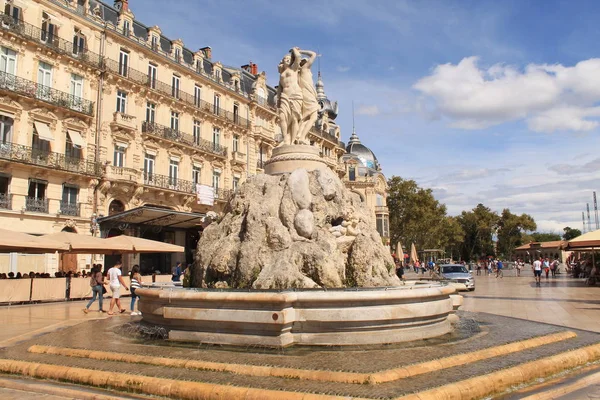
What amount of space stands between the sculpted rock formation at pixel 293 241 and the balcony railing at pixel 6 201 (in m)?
17.0

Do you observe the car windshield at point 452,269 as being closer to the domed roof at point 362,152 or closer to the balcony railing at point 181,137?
the balcony railing at point 181,137

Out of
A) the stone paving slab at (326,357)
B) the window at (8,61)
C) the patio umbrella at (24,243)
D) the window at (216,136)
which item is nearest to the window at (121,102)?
the window at (8,61)

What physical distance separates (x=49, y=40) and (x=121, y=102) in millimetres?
5214

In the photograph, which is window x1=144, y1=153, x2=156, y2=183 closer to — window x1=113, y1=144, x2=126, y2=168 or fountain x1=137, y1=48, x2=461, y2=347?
window x1=113, y1=144, x2=126, y2=168

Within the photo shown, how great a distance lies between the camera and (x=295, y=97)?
12.6 meters

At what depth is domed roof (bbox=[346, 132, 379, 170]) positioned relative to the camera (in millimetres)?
65812

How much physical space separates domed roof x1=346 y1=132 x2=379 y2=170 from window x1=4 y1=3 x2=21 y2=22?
4657cm

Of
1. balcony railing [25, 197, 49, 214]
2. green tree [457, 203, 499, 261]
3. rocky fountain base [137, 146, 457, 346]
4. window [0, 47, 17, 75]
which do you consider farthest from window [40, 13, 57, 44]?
green tree [457, 203, 499, 261]

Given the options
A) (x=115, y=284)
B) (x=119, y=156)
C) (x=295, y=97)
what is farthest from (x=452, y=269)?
(x=119, y=156)

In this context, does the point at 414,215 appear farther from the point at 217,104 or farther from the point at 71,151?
the point at 71,151

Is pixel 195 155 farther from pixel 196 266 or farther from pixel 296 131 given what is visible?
pixel 196 266

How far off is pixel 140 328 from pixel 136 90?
24.7 meters

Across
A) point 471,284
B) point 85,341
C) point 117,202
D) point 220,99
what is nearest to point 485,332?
point 85,341

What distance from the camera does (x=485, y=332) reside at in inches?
318
